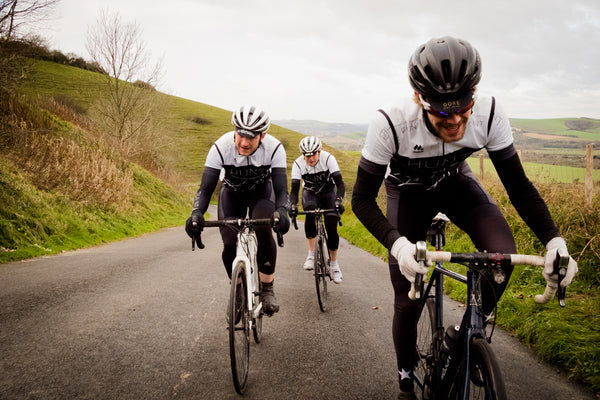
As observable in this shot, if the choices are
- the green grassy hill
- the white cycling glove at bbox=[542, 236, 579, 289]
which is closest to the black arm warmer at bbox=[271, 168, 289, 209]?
the white cycling glove at bbox=[542, 236, 579, 289]

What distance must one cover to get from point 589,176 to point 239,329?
23.5 feet

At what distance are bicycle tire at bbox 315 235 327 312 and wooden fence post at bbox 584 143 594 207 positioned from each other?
4139 millimetres

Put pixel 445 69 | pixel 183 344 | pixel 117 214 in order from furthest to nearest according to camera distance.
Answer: pixel 117 214, pixel 183 344, pixel 445 69

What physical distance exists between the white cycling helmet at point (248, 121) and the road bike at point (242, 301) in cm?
92

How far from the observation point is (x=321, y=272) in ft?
17.5

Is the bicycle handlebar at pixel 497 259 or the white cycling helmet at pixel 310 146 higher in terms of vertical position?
the white cycling helmet at pixel 310 146

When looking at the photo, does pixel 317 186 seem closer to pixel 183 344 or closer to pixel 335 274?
pixel 335 274

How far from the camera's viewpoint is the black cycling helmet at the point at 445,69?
200cm

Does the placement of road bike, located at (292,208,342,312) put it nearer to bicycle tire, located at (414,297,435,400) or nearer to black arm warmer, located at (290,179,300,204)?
black arm warmer, located at (290,179,300,204)

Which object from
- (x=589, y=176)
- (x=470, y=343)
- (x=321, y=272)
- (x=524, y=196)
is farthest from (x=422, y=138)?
(x=589, y=176)

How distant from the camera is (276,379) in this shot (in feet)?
10.0

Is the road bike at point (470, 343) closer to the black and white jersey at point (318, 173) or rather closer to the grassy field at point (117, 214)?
the grassy field at point (117, 214)

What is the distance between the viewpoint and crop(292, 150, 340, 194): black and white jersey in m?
6.96

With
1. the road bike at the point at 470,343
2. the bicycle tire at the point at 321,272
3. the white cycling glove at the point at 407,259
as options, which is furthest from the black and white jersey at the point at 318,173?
the white cycling glove at the point at 407,259
